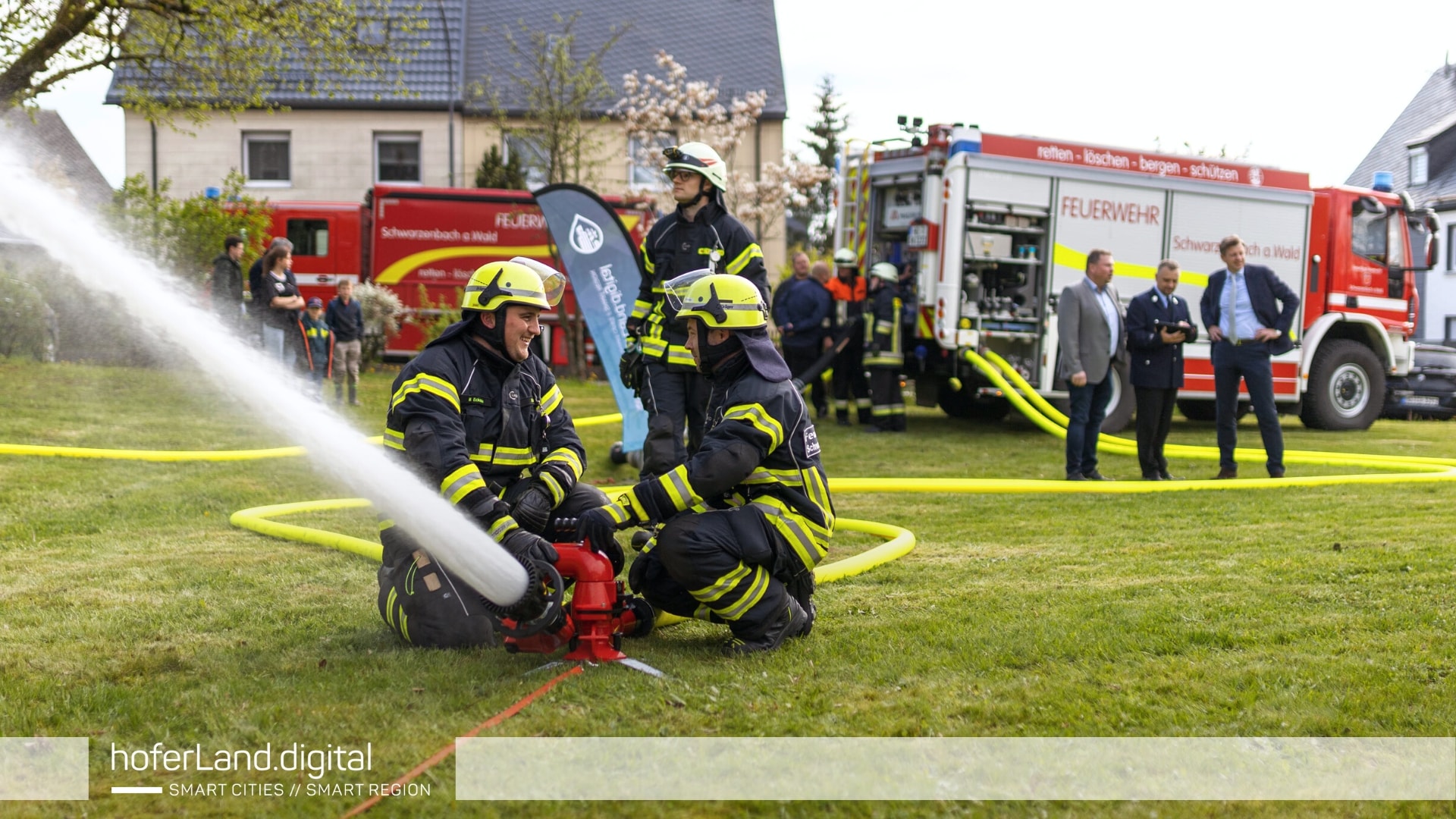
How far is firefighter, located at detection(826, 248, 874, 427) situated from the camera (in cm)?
1365

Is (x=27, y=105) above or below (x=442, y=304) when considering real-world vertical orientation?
above

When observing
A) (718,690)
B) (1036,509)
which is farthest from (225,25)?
(718,690)

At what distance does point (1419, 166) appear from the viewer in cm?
3997

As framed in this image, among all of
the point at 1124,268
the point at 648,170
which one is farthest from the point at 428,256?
the point at 1124,268

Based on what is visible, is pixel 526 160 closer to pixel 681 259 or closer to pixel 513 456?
pixel 681 259

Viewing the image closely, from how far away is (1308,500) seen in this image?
8.17m

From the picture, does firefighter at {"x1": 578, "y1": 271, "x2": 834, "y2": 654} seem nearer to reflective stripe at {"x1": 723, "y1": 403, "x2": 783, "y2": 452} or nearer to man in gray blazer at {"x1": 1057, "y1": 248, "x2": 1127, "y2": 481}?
reflective stripe at {"x1": 723, "y1": 403, "x2": 783, "y2": 452}

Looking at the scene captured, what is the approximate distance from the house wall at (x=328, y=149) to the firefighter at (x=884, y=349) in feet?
49.7

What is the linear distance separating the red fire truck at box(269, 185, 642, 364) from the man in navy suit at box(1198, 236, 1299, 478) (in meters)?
12.6

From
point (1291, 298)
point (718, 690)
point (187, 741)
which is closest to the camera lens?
point (187, 741)

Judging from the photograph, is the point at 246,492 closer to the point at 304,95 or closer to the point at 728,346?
the point at 728,346

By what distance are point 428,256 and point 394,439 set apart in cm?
1700

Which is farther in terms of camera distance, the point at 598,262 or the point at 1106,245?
the point at 1106,245

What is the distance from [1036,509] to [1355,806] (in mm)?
5041
